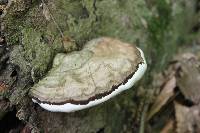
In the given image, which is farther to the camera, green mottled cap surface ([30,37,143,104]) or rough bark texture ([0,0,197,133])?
rough bark texture ([0,0,197,133])

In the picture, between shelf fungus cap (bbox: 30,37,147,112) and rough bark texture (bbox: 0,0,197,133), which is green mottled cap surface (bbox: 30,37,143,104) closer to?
shelf fungus cap (bbox: 30,37,147,112)

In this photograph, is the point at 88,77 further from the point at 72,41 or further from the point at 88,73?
the point at 72,41

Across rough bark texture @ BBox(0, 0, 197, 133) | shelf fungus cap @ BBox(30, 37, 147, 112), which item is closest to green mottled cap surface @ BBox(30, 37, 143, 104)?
shelf fungus cap @ BBox(30, 37, 147, 112)

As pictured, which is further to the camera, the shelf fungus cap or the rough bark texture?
the rough bark texture

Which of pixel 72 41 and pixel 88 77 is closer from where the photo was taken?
pixel 88 77

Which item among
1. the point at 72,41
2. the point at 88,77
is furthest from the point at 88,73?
the point at 72,41
